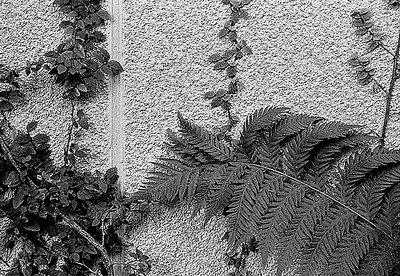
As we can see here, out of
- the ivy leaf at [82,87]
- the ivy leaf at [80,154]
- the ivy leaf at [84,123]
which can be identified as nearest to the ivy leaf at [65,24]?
the ivy leaf at [82,87]

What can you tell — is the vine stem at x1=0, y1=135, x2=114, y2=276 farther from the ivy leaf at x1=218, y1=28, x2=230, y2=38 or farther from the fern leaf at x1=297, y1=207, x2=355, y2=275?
the ivy leaf at x1=218, y1=28, x2=230, y2=38

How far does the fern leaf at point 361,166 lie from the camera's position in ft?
6.72

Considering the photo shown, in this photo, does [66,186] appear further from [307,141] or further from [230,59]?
[307,141]

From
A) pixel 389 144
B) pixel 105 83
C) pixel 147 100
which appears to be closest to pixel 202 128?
pixel 147 100

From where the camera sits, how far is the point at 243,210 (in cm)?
204

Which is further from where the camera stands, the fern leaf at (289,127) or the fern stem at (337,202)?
the fern leaf at (289,127)

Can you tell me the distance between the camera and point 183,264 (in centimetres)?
227

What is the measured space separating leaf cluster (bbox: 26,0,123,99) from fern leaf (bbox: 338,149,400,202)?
832 mm

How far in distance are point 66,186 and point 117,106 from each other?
32 centimetres

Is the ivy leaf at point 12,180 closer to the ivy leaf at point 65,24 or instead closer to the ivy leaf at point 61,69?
the ivy leaf at point 61,69

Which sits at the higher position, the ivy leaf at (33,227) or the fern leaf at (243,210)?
the fern leaf at (243,210)

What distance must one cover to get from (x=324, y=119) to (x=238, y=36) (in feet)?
1.33

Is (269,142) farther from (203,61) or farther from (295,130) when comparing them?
(203,61)

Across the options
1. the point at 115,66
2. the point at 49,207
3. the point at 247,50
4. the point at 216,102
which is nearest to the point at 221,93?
the point at 216,102
